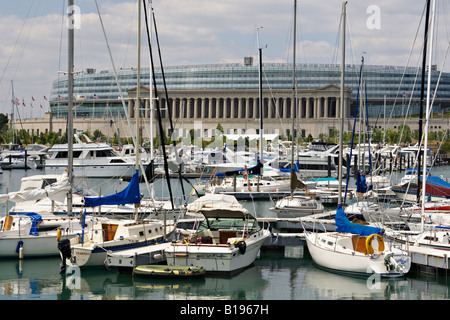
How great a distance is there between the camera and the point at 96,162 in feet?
275

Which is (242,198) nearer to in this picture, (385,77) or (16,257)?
(16,257)

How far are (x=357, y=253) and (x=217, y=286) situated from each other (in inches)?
242

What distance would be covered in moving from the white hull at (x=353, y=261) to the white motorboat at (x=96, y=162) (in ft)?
179

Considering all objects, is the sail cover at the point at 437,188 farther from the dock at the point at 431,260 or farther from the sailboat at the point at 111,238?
the sailboat at the point at 111,238

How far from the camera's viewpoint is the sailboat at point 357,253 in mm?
27641

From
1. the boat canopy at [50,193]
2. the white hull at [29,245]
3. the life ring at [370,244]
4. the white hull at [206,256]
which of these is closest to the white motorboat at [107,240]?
the white hull at [29,245]

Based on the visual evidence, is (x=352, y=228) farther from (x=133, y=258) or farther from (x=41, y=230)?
(x=41, y=230)

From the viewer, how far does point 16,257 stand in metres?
30.8

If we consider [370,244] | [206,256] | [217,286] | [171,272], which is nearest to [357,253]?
[370,244]

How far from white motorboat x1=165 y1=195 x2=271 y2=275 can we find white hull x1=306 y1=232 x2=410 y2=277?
3101 mm

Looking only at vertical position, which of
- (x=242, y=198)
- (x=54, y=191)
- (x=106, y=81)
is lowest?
(x=242, y=198)
